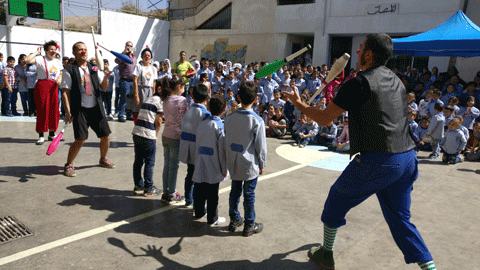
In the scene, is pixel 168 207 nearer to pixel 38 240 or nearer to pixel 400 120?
pixel 38 240

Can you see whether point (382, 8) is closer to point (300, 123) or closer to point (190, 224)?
point (300, 123)

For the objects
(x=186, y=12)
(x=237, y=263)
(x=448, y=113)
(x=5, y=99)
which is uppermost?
(x=186, y=12)

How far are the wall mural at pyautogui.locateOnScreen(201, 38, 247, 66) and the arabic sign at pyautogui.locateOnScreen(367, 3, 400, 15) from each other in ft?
26.8

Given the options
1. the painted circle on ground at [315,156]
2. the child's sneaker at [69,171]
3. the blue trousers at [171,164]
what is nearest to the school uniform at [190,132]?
the blue trousers at [171,164]

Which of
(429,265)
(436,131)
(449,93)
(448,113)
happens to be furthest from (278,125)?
(429,265)

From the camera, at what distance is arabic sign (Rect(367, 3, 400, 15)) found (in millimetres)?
16438

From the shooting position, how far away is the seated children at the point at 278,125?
9.88 meters

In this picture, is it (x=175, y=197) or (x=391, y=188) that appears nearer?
(x=391, y=188)

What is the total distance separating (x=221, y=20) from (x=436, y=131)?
64.7ft

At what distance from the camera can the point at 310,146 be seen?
891 cm

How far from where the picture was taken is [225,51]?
→ 78.6 feet

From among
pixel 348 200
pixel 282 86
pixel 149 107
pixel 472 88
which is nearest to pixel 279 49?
pixel 282 86

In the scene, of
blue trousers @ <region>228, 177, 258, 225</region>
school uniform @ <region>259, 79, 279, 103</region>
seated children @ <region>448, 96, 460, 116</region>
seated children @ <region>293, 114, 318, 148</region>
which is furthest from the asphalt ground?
school uniform @ <region>259, 79, 279, 103</region>

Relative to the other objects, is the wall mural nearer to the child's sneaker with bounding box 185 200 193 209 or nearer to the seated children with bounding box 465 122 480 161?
the seated children with bounding box 465 122 480 161
